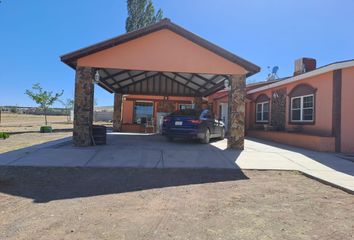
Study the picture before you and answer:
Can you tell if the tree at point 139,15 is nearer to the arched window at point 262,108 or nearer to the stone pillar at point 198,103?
the stone pillar at point 198,103

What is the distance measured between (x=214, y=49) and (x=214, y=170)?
5.18 metres

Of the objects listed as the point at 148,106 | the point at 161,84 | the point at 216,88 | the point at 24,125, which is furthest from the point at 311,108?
the point at 24,125

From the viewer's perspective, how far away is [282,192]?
655 cm

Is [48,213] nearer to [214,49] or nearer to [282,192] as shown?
[282,192]

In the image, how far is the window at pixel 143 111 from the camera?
79.6 feet

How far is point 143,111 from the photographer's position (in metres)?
24.5

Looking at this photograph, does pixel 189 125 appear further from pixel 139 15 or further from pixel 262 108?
pixel 139 15

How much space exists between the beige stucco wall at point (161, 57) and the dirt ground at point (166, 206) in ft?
16.6

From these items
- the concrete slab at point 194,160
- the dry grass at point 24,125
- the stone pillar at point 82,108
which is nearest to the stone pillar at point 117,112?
the dry grass at point 24,125

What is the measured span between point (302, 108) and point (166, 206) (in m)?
12.5

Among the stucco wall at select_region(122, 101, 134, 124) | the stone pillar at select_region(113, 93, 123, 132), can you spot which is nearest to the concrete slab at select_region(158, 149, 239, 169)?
the stone pillar at select_region(113, 93, 123, 132)

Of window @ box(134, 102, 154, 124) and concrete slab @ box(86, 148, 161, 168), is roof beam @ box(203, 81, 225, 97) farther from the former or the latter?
concrete slab @ box(86, 148, 161, 168)

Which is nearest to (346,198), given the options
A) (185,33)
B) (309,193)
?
(309,193)

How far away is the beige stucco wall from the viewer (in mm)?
11906
